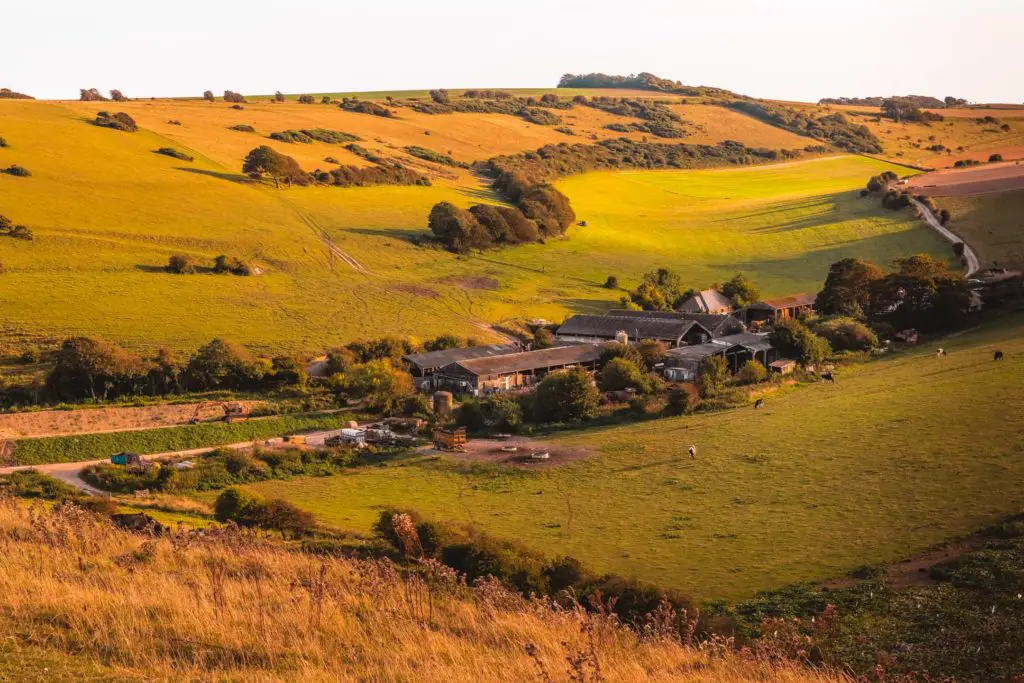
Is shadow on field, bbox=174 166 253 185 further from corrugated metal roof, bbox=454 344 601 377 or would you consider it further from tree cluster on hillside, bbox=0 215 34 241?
corrugated metal roof, bbox=454 344 601 377

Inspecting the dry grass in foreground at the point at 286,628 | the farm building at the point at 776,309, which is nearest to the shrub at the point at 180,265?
the farm building at the point at 776,309

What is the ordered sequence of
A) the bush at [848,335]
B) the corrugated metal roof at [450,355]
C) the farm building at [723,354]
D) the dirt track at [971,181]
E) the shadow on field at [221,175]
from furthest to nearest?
1. the dirt track at [971,181]
2. the shadow on field at [221,175]
3. the bush at [848,335]
4. the corrugated metal roof at [450,355]
5. the farm building at [723,354]

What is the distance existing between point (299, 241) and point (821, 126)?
127877 mm

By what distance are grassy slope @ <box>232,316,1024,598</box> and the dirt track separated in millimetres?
63542

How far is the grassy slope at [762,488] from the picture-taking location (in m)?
23.5

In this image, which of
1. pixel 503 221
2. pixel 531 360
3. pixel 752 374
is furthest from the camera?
pixel 503 221

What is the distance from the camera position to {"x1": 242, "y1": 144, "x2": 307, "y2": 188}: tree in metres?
93.4

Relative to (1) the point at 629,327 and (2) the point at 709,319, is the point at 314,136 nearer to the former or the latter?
(1) the point at 629,327

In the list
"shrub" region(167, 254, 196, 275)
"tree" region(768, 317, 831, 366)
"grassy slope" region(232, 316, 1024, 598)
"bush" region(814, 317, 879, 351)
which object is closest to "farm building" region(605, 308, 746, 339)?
"bush" region(814, 317, 879, 351)

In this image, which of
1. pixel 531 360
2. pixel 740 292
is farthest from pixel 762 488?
pixel 740 292

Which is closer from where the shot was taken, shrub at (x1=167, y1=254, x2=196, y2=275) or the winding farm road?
shrub at (x1=167, y1=254, x2=196, y2=275)

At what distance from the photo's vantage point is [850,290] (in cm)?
6650

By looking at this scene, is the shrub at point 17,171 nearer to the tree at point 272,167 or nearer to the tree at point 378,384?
the tree at point 272,167

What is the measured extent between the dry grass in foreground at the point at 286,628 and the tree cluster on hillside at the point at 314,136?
10585cm
